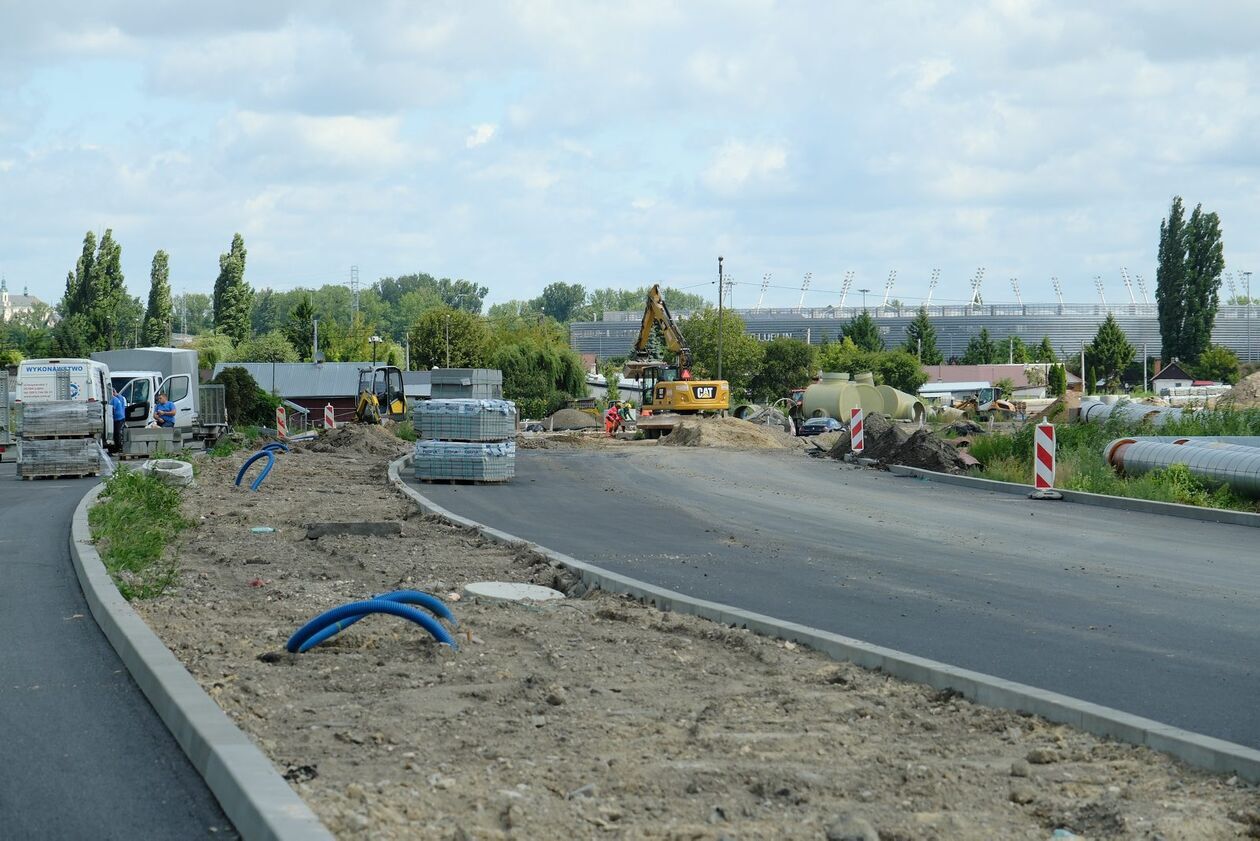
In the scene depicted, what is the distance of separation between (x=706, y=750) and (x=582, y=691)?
4.39ft

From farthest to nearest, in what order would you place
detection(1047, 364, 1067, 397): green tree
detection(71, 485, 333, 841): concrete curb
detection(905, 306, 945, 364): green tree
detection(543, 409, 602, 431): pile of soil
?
detection(905, 306, 945, 364): green tree < detection(1047, 364, 1067, 397): green tree < detection(543, 409, 602, 431): pile of soil < detection(71, 485, 333, 841): concrete curb

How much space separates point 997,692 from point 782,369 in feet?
330

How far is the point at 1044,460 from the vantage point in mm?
22547

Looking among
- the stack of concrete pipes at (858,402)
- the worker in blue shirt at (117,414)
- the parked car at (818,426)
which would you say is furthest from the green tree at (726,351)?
the worker in blue shirt at (117,414)

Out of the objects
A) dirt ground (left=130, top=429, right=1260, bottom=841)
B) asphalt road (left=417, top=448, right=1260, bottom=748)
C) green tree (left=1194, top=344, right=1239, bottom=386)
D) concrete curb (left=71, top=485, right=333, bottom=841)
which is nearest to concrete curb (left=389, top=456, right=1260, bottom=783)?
dirt ground (left=130, top=429, right=1260, bottom=841)

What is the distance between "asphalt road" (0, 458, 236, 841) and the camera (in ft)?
16.8

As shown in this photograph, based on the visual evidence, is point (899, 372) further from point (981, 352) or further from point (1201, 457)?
point (1201, 457)

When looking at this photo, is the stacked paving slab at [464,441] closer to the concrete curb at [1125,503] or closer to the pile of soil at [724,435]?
the concrete curb at [1125,503]

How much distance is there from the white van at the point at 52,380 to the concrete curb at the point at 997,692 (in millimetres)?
30422

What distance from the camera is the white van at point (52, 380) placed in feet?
121

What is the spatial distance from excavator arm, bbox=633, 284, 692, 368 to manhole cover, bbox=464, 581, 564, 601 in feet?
139

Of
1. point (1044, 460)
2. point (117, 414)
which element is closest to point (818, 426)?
point (117, 414)

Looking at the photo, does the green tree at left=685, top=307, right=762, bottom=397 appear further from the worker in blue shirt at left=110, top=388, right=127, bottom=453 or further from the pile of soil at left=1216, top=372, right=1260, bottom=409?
the worker in blue shirt at left=110, top=388, right=127, bottom=453

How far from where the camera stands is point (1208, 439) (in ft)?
79.6
